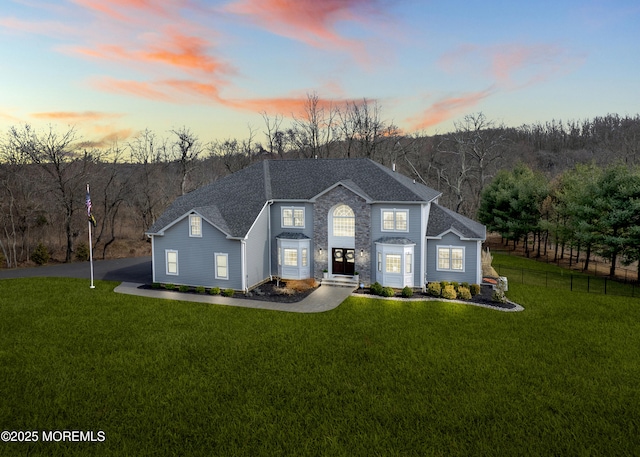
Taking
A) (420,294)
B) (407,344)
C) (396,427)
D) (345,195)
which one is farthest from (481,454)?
(345,195)

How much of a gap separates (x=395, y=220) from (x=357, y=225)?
95.9 inches

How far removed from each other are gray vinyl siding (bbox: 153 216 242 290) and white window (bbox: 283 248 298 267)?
353 centimetres

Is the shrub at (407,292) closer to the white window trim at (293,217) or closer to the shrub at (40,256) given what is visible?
the white window trim at (293,217)

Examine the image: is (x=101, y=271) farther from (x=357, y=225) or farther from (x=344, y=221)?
(x=357, y=225)

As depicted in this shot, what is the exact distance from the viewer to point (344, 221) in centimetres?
2508

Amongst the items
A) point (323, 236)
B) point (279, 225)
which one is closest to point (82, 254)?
point (279, 225)

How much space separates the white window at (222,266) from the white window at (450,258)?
44.6 ft

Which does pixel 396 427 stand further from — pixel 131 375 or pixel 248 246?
pixel 248 246

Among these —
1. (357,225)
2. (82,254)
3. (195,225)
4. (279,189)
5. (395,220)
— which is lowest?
(82,254)

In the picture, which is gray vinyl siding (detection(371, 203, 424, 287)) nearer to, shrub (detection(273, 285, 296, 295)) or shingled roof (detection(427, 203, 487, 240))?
shingled roof (detection(427, 203, 487, 240))

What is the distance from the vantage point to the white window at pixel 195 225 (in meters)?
24.3

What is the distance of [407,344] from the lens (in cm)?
1516

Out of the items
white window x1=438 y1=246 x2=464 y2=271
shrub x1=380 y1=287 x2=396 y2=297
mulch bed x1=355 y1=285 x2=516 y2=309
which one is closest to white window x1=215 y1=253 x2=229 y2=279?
mulch bed x1=355 y1=285 x2=516 y2=309

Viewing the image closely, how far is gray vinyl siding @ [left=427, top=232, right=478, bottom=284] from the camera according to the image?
2381 cm
